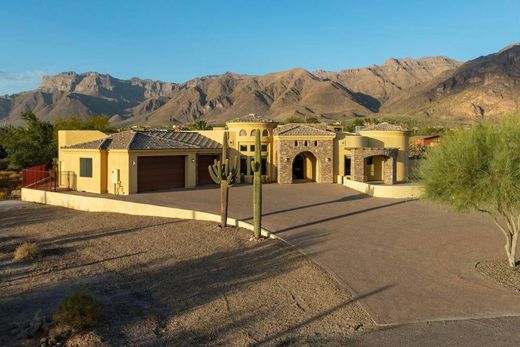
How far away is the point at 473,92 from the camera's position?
123938mm

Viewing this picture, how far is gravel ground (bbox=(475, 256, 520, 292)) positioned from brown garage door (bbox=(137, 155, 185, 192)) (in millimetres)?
21237

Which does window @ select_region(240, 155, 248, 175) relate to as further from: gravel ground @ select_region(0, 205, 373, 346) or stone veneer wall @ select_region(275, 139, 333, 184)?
gravel ground @ select_region(0, 205, 373, 346)

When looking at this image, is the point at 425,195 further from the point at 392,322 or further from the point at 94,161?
the point at 94,161

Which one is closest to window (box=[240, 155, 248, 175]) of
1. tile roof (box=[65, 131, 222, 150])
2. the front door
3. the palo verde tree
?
tile roof (box=[65, 131, 222, 150])

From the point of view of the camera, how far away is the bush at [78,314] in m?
10.9

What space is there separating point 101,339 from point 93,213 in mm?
16949

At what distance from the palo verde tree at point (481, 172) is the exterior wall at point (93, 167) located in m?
20.9

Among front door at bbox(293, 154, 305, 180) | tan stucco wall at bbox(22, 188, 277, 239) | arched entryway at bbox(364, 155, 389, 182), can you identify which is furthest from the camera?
front door at bbox(293, 154, 305, 180)

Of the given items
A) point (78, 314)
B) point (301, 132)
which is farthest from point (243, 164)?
point (78, 314)

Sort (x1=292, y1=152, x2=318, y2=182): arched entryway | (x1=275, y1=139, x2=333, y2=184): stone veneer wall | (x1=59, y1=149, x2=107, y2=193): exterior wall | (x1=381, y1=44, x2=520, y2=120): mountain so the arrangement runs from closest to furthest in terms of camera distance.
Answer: (x1=59, y1=149, x2=107, y2=193): exterior wall → (x1=275, y1=139, x2=333, y2=184): stone veneer wall → (x1=292, y1=152, x2=318, y2=182): arched entryway → (x1=381, y1=44, x2=520, y2=120): mountain

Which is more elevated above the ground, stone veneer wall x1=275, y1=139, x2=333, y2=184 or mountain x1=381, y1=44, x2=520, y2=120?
mountain x1=381, y1=44, x2=520, y2=120

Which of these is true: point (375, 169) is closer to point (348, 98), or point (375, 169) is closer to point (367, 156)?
point (367, 156)

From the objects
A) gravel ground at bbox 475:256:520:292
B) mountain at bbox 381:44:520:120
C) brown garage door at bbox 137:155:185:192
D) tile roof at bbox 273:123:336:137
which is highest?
mountain at bbox 381:44:520:120

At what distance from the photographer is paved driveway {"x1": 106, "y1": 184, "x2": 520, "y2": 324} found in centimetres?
1226
